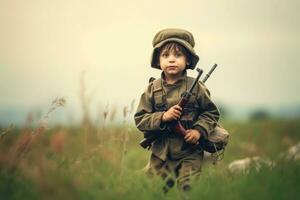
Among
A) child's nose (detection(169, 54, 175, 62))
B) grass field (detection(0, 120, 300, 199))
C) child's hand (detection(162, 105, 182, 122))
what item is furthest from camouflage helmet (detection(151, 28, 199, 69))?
grass field (detection(0, 120, 300, 199))

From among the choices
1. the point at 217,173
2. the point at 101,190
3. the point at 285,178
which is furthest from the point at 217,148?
the point at 101,190

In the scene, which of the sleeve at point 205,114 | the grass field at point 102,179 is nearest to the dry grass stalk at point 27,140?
the grass field at point 102,179

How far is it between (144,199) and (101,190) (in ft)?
1.28

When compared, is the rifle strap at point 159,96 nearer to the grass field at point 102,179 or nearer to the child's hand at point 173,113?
the child's hand at point 173,113

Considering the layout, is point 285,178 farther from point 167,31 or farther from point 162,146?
point 167,31

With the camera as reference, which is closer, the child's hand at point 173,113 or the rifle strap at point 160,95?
the child's hand at point 173,113

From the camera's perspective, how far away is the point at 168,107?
5816mm

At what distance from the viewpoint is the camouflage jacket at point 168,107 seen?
5809 mm

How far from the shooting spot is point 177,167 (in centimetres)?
593

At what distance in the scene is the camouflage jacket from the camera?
5.81m

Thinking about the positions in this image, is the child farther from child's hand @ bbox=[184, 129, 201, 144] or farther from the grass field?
the grass field

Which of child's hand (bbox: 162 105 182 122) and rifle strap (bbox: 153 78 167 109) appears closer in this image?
child's hand (bbox: 162 105 182 122)

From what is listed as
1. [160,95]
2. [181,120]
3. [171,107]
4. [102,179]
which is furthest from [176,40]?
[102,179]

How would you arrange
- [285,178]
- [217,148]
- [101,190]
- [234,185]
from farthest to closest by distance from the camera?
[217,148] < [285,178] < [234,185] < [101,190]
